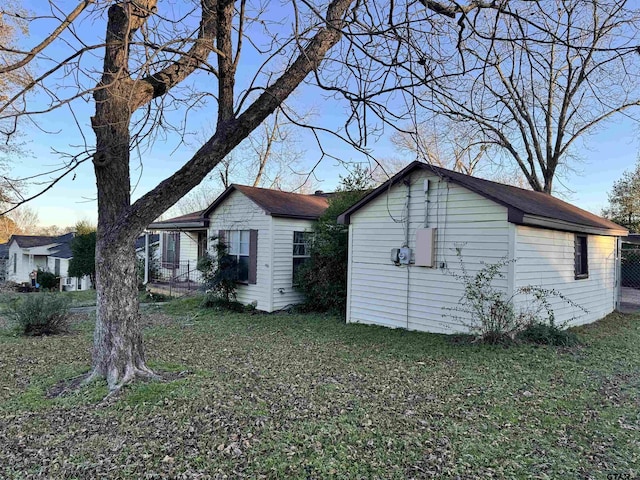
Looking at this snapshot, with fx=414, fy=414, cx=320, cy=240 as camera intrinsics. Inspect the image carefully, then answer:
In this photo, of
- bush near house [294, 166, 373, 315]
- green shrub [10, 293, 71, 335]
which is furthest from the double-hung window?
green shrub [10, 293, 71, 335]

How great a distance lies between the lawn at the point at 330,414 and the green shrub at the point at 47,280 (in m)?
22.7

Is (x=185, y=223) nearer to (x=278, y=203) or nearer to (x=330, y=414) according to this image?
(x=278, y=203)

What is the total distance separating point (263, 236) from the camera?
1111 cm

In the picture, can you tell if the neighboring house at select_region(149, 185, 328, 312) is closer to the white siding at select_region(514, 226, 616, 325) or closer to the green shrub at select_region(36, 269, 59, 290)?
the white siding at select_region(514, 226, 616, 325)

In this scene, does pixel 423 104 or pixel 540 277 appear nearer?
pixel 423 104

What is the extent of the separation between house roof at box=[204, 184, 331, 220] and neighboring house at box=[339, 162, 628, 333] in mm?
2345

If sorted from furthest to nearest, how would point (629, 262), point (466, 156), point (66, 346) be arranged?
point (466, 156) → point (629, 262) → point (66, 346)

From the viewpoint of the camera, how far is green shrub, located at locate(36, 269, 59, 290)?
25469 millimetres

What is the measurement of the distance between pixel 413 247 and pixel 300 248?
4.25 m

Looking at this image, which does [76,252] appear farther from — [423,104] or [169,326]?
[423,104]

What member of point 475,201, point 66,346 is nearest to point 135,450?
point 66,346

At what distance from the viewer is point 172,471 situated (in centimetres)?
288

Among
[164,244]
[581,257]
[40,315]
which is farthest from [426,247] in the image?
[164,244]

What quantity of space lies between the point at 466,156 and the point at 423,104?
17.6m
